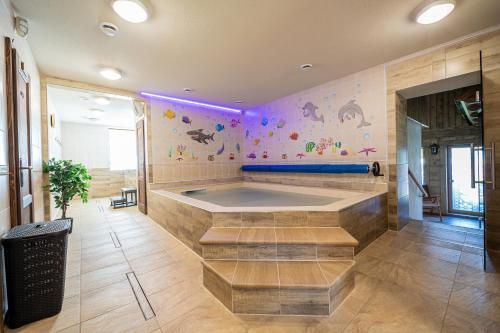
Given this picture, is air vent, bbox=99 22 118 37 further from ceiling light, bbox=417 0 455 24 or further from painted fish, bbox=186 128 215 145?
ceiling light, bbox=417 0 455 24

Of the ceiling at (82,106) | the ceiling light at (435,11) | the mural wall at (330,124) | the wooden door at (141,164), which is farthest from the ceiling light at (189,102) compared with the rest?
the ceiling light at (435,11)

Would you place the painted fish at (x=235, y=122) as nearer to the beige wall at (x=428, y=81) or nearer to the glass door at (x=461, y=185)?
the beige wall at (x=428, y=81)

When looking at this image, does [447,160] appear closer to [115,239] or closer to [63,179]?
[115,239]

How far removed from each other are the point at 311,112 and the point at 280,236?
9.02 feet

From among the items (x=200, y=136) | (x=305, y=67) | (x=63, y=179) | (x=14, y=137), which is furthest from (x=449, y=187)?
(x=63, y=179)

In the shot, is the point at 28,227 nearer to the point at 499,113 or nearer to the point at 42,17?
the point at 42,17

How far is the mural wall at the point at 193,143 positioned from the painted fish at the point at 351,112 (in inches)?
107

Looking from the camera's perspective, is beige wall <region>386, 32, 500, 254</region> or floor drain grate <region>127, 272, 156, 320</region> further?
beige wall <region>386, 32, 500, 254</region>

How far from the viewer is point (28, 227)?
1.47m

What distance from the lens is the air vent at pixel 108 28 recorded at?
1.95 m

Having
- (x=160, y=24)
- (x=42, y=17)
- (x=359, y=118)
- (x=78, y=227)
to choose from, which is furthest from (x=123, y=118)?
(x=359, y=118)

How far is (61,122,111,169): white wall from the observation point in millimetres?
6664

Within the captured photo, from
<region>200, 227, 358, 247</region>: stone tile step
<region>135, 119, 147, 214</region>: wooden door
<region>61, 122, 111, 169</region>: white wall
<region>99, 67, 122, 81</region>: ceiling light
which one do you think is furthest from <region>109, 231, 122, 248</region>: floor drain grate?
<region>61, 122, 111, 169</region>: white wall

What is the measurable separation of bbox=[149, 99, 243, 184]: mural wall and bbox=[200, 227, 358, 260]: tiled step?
9.08 ft
